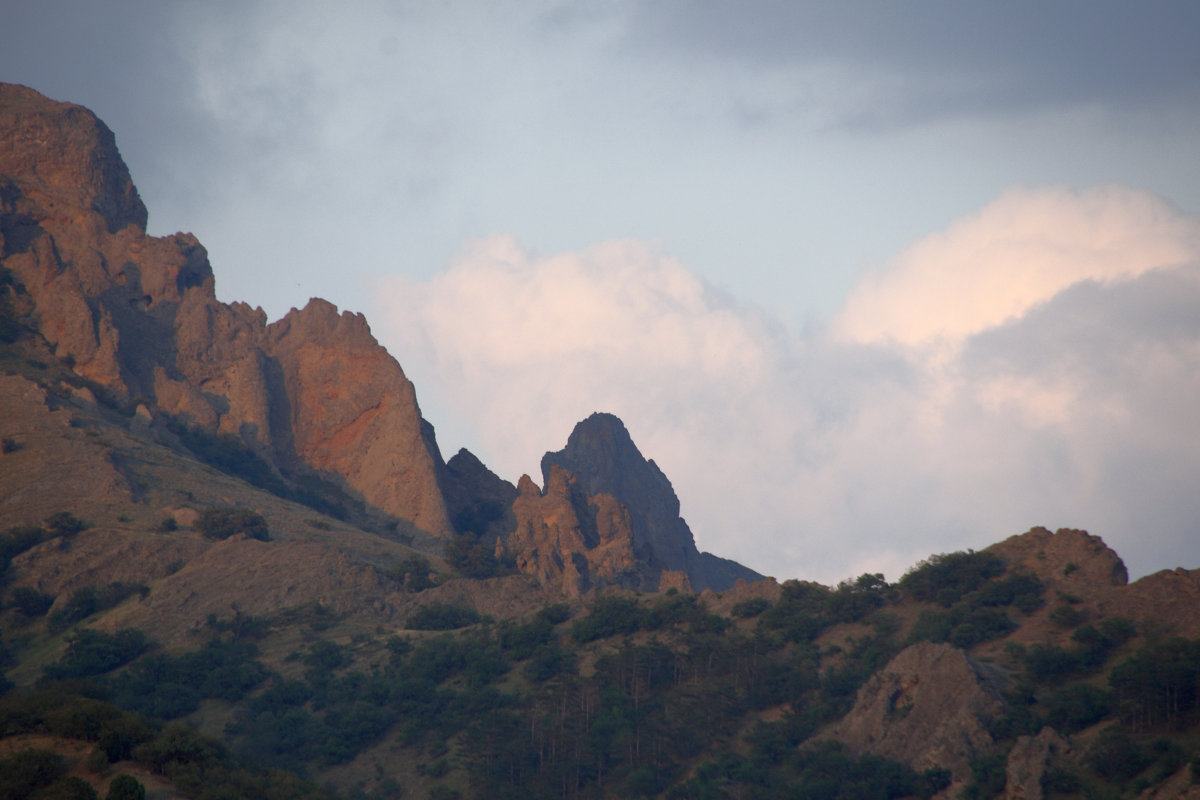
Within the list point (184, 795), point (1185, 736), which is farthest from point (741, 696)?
point (184, 795)

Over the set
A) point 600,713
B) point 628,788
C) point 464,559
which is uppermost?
point 464,559

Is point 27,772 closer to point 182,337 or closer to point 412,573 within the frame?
point 412,573

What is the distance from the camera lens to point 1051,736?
50.8 meters

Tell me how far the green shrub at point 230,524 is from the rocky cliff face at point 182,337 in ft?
74.8

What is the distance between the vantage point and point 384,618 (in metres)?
85.4

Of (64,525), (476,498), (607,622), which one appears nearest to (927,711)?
(607,622)

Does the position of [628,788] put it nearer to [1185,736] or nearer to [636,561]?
[1185,736]

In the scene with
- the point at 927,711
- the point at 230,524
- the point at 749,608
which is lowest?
the point at 927,711

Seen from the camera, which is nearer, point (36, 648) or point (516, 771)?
point (516, 771)

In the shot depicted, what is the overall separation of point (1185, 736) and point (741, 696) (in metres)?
25.1

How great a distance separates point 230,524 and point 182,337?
3922cm

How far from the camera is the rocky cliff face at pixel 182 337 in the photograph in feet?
386

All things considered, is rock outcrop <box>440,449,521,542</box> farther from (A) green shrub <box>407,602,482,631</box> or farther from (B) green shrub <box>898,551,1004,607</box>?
(B) green shrub <box>898,551,1004,607</box>

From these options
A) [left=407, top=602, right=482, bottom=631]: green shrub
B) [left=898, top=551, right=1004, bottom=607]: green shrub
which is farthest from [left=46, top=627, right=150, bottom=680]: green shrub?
[left=898, top=551, right=1004, bottom=607]: green shrub
